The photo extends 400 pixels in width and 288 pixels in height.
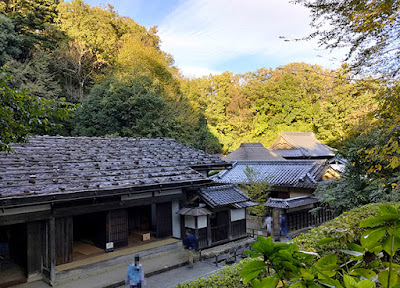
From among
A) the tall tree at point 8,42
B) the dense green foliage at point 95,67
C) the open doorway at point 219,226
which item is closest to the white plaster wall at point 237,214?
the open doorway at point 219,226

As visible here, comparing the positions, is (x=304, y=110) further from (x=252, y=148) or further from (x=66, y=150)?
(x=66, y=150)

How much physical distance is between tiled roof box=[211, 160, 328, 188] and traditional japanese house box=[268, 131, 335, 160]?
1347 centimetres

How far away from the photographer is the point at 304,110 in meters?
42.4

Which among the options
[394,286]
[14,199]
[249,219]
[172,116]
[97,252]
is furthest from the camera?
[172,116]

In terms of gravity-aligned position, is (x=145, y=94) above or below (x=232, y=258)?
above

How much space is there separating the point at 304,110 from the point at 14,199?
41.6 meters

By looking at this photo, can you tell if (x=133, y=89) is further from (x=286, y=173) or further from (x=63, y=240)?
(x=63, y=240)

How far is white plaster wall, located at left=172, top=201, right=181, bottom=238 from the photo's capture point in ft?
39.4

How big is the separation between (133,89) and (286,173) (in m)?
14.8

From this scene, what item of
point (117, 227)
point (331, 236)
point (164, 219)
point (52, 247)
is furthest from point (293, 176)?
point (331, 236)

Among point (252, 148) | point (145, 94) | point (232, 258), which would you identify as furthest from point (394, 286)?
point (252, 148)

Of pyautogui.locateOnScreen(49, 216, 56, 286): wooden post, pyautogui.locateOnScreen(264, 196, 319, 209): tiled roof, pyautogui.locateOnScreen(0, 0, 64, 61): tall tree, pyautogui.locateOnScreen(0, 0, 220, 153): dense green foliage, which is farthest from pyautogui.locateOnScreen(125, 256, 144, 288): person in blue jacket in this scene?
pyautogui.locateOnScreen(0, 0, 64, 61): tall tree

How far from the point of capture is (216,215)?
41.6ft

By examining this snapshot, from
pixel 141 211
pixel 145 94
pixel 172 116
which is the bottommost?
pixel 141 211
